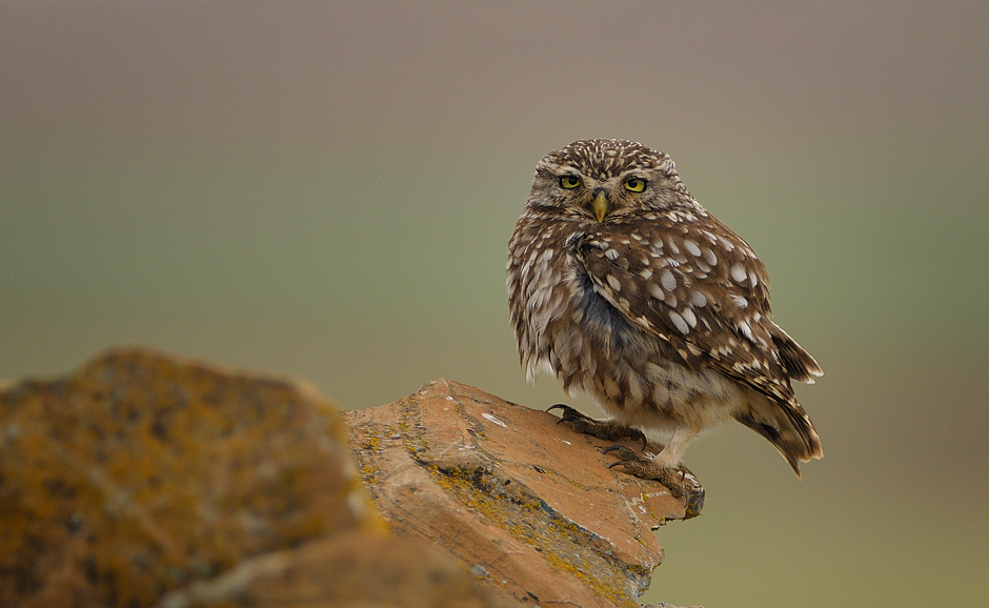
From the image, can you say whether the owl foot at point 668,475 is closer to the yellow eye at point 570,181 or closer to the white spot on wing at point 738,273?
the white spot on wing at point 738,273

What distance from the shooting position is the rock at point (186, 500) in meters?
1.30

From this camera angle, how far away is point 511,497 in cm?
316

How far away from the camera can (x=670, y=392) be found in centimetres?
407

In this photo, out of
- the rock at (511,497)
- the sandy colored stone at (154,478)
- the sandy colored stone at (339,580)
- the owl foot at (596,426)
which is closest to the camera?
the sandy colored stone at (339,580)

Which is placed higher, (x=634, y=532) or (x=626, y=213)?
(x=626, y=213)

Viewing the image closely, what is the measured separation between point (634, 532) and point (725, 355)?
3.40 ft

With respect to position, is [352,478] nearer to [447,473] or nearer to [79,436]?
[79,436]

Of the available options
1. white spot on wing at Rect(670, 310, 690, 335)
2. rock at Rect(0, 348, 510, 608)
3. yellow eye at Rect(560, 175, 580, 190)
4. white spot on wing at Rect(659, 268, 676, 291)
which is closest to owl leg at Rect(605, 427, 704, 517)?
white spot on wing at Rect(670, 310, 690, 335)

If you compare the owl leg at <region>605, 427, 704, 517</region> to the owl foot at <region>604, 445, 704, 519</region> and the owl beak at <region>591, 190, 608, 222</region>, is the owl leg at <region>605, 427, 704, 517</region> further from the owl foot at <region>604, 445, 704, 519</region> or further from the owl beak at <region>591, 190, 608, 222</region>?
the owl beak at <region>591, 190, 608, 222</region>

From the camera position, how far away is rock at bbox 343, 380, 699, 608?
273 centimetres

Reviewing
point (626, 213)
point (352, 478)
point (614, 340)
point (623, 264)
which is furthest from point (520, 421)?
point (352, 478)

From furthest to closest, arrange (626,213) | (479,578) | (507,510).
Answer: (626,213), (507,510), (479,578)

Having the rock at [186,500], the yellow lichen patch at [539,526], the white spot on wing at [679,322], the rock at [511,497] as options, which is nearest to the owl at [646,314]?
the white spot on wing at [679,322]

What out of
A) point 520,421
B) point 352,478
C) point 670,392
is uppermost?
point 670,392
